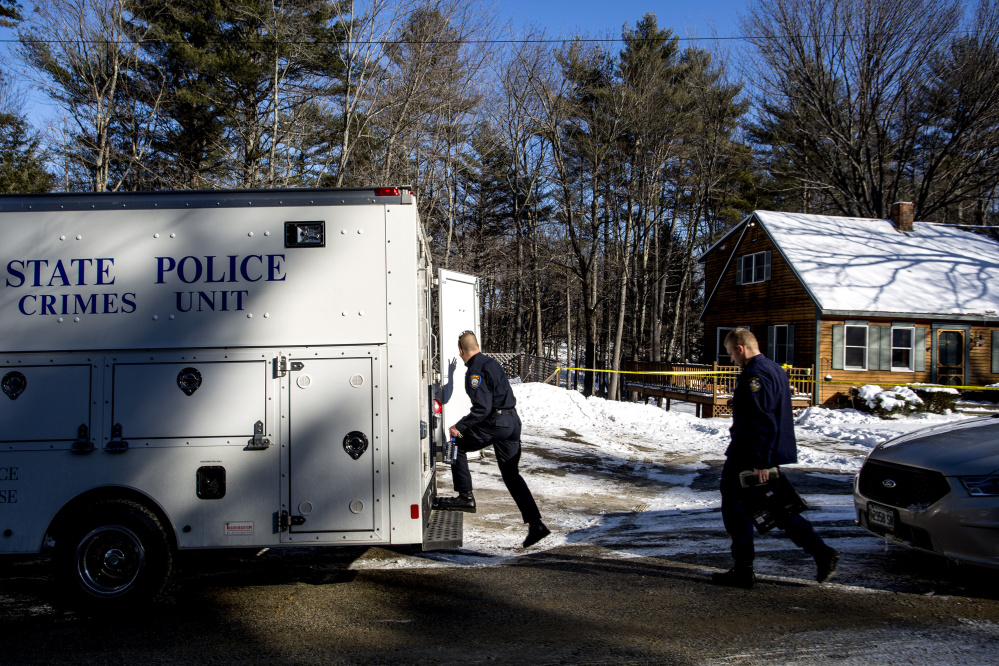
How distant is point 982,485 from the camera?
4.88 meters

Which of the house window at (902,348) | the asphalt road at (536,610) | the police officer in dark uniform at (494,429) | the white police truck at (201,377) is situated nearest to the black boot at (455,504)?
the police officer in dark uniform at (494,429)

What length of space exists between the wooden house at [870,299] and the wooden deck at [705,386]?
678mm

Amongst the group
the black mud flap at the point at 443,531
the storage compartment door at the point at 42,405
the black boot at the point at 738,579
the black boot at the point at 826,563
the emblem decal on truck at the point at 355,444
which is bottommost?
the black boot at the point at 738,579

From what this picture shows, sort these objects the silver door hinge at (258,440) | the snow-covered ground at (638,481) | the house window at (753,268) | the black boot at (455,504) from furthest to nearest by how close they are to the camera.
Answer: the house window at (753,268) → the snow-covered ground at (638,481) → the black boot at (455,504) → the silver door hinge at (258,440)

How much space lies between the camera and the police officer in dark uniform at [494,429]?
243 inches

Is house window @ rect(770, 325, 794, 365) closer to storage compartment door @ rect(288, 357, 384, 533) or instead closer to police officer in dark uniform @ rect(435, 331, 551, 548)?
police officer in dark uniform @ rect(435, 331, 551, 548)

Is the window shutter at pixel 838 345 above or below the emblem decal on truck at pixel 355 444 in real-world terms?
above

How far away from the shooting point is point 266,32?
72.0ft

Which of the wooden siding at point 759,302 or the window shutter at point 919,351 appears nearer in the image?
the window shutter at point 919,351

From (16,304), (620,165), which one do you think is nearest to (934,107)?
(620,165)

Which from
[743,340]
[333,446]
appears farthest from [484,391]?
[743,340]

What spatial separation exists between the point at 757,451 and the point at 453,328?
5747 millimetres

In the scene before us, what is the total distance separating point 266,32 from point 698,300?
32.4 m

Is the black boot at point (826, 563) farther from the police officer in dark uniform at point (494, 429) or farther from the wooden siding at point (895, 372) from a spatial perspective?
the wooden siding at point (895, 372)
